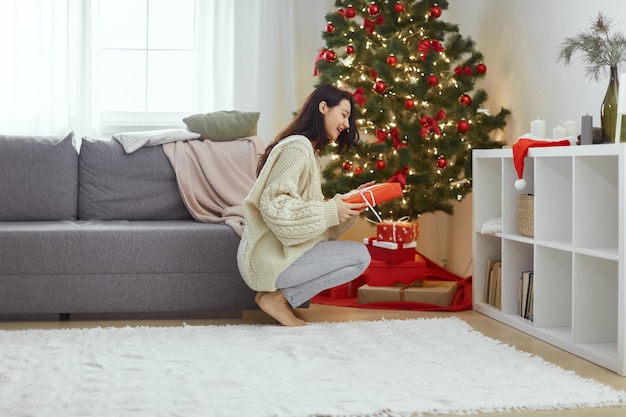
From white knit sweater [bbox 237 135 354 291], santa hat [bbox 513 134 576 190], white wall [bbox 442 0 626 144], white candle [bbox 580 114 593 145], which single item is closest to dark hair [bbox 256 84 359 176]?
white knit sweater [bbox 237 135 354 291]

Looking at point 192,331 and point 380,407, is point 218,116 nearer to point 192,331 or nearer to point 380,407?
point 192,331

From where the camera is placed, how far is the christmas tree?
432cm

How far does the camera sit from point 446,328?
340cm

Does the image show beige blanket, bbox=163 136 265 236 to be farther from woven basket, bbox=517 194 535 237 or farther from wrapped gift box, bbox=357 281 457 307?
woven basket, bbox=517 194 535 237

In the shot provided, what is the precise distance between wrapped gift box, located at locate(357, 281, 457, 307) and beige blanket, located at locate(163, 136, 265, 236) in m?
0.75

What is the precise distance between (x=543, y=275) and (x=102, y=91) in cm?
293

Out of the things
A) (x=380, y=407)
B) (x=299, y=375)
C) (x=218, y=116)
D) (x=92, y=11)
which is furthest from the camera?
(x=92, y=11)

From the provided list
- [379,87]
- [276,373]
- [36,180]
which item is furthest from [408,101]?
[276,373]

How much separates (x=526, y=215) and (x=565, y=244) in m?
0.38

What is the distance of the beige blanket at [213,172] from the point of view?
4.16 metres

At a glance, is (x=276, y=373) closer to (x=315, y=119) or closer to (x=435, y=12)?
(x=315, y=119)

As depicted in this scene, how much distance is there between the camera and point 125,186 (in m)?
4.22

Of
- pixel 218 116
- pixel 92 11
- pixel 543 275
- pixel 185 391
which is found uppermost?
pixel 92 11

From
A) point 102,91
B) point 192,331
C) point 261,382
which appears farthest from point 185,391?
point 102,91
